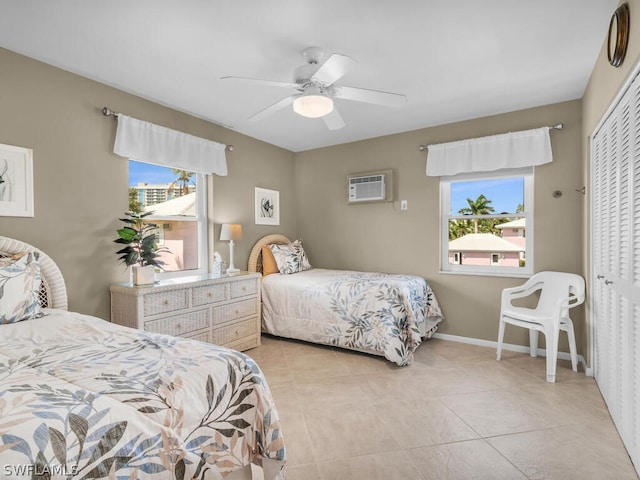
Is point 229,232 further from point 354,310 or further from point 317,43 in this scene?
point 317,43

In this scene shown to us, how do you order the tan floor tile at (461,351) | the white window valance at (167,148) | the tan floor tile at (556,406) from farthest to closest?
1. the tan floor tile at (461,351)
2. the white window valance at (167,148)
3. the tan floor tile at (556,406)

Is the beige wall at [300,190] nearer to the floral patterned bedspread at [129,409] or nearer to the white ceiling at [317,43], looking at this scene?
the white ceiling at [317,43]

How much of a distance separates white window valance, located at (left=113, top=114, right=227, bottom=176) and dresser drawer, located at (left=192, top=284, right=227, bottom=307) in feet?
4.11

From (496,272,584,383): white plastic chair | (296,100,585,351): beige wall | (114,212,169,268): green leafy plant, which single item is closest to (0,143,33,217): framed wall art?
(114,212,169,268): green leafy plant

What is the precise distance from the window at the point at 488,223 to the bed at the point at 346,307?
592 mm

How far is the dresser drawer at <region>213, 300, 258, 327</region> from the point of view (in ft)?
10.4

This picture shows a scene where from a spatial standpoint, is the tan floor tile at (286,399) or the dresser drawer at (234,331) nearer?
the tan floor tile at (286,399)

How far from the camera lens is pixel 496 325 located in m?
3.58

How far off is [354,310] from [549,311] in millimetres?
1803

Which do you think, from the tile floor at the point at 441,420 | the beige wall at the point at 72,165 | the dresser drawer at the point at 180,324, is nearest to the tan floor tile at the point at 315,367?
the tile floor at the point at 441,420

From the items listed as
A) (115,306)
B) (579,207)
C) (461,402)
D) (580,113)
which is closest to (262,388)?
(461,402)

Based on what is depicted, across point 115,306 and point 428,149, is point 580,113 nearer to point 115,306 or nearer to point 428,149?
point 428,149

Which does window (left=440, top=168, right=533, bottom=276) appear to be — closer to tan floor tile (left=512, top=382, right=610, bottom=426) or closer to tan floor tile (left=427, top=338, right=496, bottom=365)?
tan floor tile (left=427, top=338, right=496, bottom=365)

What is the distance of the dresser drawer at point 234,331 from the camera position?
318 cm
